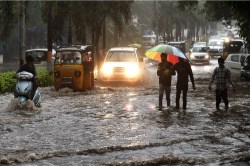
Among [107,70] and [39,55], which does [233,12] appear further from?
[39,55]

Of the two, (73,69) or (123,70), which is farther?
(123,70)

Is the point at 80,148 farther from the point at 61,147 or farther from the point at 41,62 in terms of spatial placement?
the point at 41,62

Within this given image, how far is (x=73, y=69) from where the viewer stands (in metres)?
22.6

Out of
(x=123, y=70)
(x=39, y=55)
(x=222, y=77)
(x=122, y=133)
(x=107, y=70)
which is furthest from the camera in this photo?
(x=39, y=55)

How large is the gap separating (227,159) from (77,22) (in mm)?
24039

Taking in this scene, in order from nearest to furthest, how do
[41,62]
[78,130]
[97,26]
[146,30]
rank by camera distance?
[78,130] → [97,26] → [41,62] → [146,30]

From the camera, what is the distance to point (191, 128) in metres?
13.3

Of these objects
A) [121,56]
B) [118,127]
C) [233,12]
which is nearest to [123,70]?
[121,56]

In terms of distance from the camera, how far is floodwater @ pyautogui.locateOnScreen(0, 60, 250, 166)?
31.7ft

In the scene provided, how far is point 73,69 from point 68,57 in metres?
0.89

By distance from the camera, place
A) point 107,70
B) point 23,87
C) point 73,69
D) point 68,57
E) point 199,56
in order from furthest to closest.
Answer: point 199,56 → point 107,70 → point 68,57 → point 73,69 → point 23,87

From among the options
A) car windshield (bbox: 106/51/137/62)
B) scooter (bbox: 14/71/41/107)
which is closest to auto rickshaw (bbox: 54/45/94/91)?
car windshield (bbox: 106/51/137/62)

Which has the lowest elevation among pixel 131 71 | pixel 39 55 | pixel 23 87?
pixel 23 87

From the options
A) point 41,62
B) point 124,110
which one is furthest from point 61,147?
point 41,62
